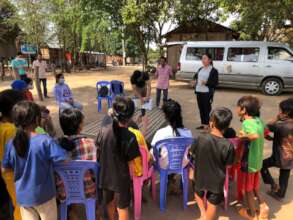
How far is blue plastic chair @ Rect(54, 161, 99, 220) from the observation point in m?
2.25

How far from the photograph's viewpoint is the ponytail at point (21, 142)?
1895mm

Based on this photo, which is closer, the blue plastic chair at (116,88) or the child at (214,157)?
the child at (214,157)

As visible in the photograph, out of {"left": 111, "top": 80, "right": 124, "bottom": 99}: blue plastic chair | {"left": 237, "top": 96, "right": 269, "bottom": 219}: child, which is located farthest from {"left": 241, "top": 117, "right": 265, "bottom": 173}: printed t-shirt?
{"left": 111, "top": 80, "right": 124, "bottom": 99}: blue plastic chair

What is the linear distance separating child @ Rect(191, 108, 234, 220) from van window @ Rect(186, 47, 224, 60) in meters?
9.25

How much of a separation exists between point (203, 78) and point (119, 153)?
11.2 ft

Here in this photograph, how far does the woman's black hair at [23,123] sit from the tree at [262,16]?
316 inches

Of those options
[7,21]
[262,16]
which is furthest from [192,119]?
[7,21]

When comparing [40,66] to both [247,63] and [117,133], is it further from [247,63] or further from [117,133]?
[117,133]

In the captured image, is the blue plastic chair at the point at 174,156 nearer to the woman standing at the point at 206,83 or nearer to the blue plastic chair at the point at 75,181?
the blue plastic chair at the point at 75,181

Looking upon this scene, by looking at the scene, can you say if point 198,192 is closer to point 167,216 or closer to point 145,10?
point 167,216

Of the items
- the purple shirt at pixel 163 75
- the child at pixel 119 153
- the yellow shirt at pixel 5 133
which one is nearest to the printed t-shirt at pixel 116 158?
the child at pixel 119 153

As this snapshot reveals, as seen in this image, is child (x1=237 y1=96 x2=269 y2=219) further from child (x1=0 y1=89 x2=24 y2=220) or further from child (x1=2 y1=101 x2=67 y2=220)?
child (x1=0 y1=89 x2=24 y2=220)

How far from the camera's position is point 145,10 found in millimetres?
11930

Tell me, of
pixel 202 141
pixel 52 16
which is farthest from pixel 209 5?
pixel 202 141
